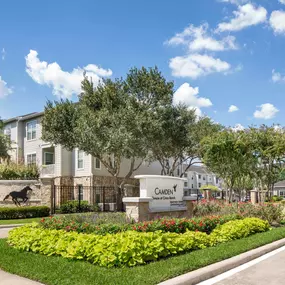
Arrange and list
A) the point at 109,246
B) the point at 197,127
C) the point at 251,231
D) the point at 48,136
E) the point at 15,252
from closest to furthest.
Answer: the point at 109,246 < the point at 15,252 < the point at 251,231 < the point at 48,136 < the point at 197,127

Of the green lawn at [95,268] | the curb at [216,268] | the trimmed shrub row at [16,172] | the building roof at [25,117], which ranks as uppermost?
the building roof at [25,117]

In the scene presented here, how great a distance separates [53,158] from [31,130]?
13.5 feet

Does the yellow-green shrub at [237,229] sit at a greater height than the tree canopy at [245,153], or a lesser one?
lesser

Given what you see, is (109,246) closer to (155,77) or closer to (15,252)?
(15,252)

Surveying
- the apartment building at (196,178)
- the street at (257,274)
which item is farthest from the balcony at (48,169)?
the apartment building at (196,178)

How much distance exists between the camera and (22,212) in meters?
21.0

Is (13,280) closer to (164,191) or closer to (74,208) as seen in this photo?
(164,191)

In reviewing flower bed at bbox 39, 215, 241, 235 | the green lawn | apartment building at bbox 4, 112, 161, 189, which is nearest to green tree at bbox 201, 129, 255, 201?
flower bed at bbox 39, 215, 241, 235

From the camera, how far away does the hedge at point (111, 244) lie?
7.02 metres

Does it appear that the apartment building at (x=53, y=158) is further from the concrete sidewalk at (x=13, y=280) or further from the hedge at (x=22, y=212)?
the concrete sidewalk at (x=13, y=280)

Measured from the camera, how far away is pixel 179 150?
3189 centimetres

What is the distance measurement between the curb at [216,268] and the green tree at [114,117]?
16013 mm

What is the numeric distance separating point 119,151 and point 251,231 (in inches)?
562

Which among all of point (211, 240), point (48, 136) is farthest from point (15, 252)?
point (48, 136)
